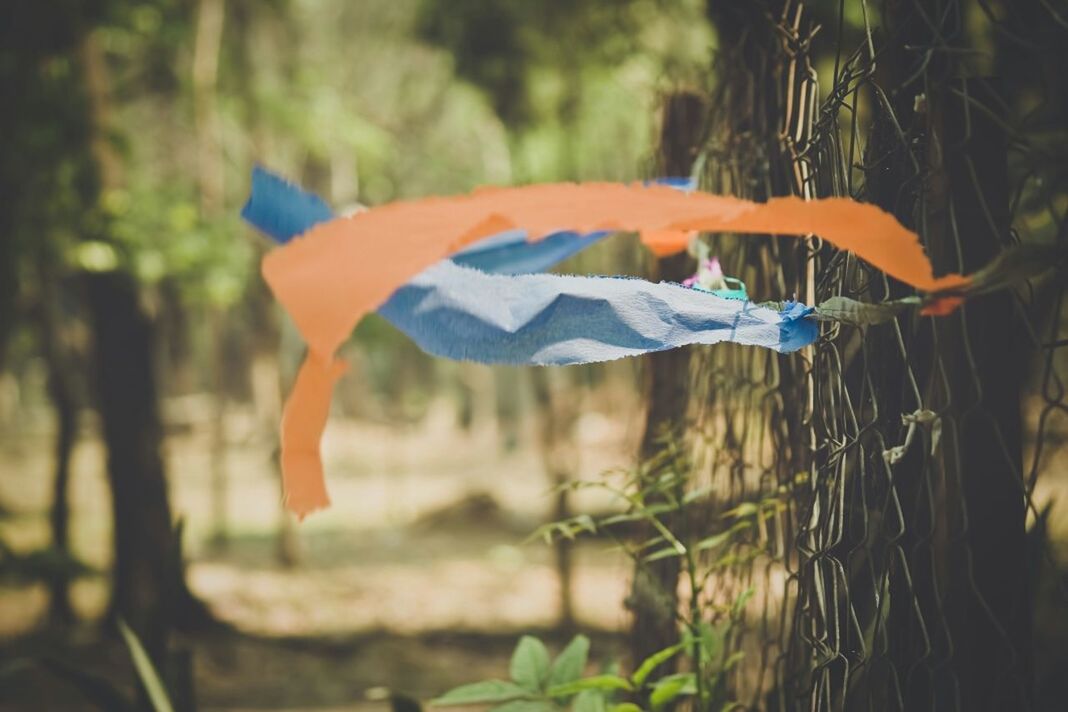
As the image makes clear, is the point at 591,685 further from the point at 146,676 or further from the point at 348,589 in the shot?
the point at 348,589

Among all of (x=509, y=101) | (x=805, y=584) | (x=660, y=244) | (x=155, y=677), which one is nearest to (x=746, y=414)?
(x=660, y=244)

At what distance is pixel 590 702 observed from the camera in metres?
1.46

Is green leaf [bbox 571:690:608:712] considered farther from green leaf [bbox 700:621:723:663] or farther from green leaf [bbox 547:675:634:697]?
green leaf [bbox 700:621:723:663]

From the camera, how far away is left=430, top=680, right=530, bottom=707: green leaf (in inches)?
55.1

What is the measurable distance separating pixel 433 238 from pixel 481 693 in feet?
2.78

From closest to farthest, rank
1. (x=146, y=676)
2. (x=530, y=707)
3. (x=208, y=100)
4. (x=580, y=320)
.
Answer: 1. (x=580, y=320)
2. (x=530, y=707)
3. (x=146, y=676)
4. (x=208, y=100)

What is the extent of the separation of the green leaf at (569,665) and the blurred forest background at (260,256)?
1.79 ft

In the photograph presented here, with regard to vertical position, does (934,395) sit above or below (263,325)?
below

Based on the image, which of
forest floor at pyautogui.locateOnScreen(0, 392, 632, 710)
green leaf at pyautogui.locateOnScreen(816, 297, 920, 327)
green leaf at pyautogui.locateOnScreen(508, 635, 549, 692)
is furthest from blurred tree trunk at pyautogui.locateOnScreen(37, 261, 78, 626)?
green leaf at pyautogui.locateOnScreen(816, 297, 920, 327)

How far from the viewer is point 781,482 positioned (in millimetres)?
1689

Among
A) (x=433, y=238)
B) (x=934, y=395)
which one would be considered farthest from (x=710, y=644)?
(x=433, y=238)

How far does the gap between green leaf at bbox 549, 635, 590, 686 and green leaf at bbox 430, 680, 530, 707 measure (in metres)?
0.08

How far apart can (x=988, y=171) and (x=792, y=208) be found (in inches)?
10.1

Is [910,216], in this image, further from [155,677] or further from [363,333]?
[363,333]
